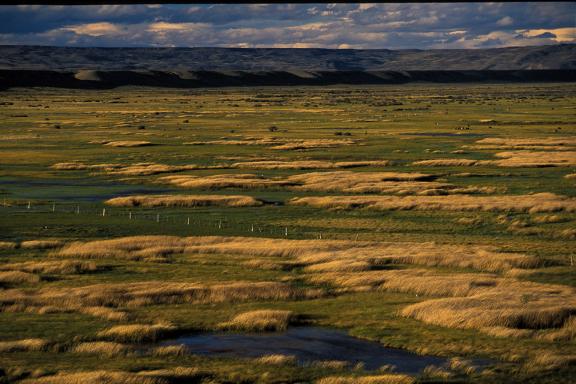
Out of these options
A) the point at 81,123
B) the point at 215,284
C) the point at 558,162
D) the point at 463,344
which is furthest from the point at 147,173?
the point at 81,123

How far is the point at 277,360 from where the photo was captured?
2917 cm

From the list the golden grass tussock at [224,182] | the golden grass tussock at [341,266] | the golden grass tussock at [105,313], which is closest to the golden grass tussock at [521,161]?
the golden grass tussock at [224,182]

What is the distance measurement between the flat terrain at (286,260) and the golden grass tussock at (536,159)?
30 cm

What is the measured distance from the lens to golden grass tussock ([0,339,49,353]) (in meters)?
30.0

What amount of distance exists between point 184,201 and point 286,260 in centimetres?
2204

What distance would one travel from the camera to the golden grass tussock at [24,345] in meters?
30.0

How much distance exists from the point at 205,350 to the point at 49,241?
75.4ft

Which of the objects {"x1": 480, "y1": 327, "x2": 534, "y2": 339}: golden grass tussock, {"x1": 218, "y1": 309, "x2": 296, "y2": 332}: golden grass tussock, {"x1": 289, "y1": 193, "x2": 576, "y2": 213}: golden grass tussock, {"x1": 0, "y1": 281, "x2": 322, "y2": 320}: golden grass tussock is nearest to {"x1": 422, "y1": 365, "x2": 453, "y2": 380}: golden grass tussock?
{"x1": 480, "y1": 327, "x2": 534, "y2": 339}: golden grass tussock

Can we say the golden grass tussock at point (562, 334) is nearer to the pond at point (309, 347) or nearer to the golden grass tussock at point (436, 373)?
the pond at point (309, 347)

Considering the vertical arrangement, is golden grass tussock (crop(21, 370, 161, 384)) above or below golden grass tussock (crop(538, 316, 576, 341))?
above

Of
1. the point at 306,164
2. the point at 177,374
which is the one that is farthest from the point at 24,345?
the point at 306,164

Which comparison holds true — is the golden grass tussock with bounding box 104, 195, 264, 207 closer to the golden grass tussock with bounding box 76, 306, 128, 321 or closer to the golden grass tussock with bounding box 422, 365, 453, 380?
the golden grass tussock with bounding box 76, 306, 128, 321

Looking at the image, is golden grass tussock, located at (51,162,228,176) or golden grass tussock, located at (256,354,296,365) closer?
golden grass tussock, located at (256,354,296,365)

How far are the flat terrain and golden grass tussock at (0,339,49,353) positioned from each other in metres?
0.06
